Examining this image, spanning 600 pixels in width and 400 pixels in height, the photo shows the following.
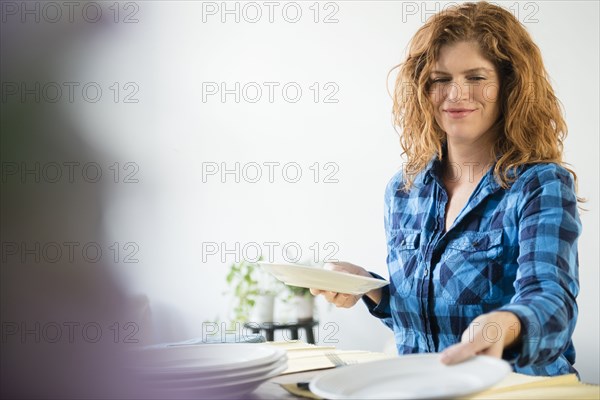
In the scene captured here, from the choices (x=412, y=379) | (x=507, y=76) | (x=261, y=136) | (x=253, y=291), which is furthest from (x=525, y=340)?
(x=261, y=136)

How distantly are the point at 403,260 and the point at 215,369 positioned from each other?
0.92 metres

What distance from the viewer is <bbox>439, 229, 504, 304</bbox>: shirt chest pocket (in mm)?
1408

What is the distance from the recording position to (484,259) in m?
1.42

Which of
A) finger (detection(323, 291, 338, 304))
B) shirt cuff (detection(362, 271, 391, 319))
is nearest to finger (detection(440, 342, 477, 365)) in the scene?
finger (detection(323, 291, 338, 304))

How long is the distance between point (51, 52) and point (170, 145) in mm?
3004

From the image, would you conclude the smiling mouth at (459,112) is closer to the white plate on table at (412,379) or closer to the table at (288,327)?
the white plate on table at (412,379)

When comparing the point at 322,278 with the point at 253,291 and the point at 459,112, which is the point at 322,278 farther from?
the point at 253,291

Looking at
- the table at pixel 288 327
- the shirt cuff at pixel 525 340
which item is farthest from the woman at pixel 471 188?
the table at pixel 288 327

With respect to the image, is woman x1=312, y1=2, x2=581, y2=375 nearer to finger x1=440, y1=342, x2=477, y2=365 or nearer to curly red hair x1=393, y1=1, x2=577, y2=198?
curly red hair x1=393, y1=1, x2=577, y2=198

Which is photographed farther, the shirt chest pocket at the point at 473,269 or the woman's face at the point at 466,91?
the woman's face at the point at 466,91

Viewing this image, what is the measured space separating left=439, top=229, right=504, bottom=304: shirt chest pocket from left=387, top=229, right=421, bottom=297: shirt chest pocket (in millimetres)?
99

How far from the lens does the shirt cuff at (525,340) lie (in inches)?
36.9

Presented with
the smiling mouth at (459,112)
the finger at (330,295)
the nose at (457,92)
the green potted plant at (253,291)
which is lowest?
the green potted plant at (253,291)

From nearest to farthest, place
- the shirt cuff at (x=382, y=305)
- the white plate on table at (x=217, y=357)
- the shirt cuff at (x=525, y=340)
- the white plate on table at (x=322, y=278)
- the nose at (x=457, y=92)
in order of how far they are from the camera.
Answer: the white plate on table at (x=217, y=357)
the shirt cuff at (x=525, y=340)
the white plate on table at (x=322, y=278)
the nose at (x=457, y=92)
the shirt cuff at (x=382, y=305)
